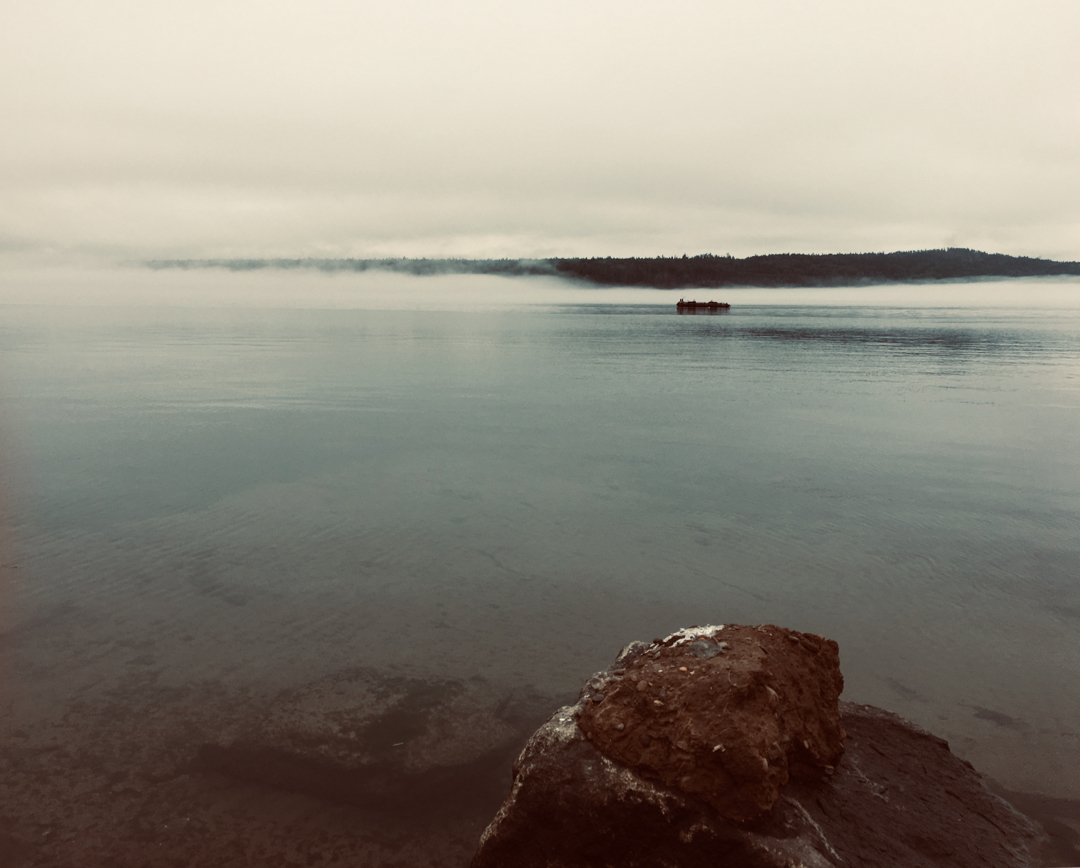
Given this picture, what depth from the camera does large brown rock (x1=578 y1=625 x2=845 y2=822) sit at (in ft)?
9.92

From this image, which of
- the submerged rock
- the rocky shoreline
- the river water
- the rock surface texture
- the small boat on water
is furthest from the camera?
the small boat on water

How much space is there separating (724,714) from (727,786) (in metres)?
0.27

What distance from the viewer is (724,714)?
3.14 metres

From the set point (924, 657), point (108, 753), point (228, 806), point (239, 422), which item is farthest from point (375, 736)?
point (239, 422)

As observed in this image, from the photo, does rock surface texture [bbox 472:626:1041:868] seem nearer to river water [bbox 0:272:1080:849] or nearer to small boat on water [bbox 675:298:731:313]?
river water [bbox 0:272:1080:849]

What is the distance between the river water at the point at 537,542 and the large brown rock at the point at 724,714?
1380mm

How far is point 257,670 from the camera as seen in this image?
5066mm

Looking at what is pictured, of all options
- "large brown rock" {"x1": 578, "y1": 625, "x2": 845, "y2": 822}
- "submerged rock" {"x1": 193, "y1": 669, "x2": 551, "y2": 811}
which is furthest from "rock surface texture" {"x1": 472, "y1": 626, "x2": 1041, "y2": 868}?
"submerged rock" {"x1": 193, "y1": 669, "x2": 551, "y2": 811}

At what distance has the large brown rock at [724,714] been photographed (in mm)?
3023

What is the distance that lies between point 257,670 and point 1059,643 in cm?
573

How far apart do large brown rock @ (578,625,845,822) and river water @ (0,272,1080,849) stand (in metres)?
1.38

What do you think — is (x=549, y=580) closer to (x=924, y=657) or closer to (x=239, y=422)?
(x=924, y=657)

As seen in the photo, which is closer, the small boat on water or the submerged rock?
the submerged rock

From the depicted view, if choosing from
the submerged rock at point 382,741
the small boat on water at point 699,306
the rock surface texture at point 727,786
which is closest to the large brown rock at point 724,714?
the rock surface texture at point 727,786
